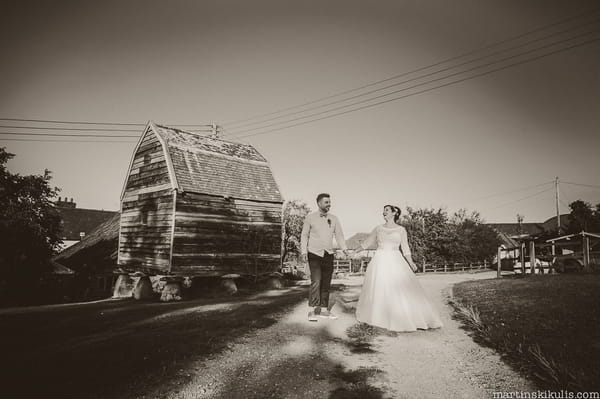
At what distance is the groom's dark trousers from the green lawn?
270 centimetres

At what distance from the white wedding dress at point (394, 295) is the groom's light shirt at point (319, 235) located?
855 millimetres

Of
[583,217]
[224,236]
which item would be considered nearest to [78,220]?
[224,236]

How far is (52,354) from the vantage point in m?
4.89

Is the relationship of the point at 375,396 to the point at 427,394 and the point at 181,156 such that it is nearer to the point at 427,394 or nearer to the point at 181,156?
the point at 427,394

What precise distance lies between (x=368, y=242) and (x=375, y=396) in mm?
3945

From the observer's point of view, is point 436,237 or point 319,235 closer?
point 319,235

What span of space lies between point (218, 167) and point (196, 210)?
8.17 feet

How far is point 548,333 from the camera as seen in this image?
5457mm

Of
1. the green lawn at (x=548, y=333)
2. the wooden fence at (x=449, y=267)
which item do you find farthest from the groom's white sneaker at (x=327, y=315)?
the wooden fence at (x=449, y=267)

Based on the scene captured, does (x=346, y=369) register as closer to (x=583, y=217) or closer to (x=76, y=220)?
(x=583, y=217)

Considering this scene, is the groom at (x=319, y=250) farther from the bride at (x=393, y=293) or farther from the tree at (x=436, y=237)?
the tree at (x=436, y=237)

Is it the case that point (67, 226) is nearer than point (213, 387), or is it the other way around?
point (213, 387)

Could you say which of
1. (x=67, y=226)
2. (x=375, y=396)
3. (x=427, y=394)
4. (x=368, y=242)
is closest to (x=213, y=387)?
(x=375, y=396)

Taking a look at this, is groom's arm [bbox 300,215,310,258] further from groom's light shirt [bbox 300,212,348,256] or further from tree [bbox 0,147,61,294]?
tree [bbox 0,147,61,294]
